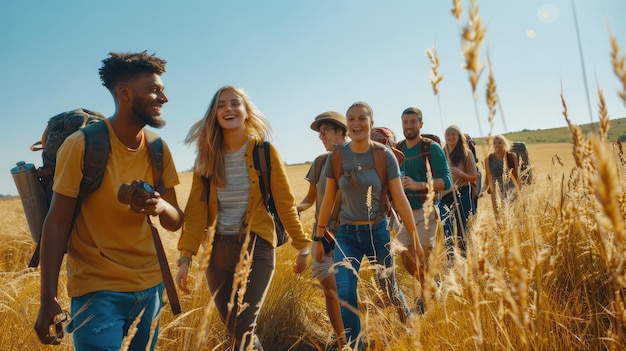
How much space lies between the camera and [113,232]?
2.30 m

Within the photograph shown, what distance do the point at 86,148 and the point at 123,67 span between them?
601 millimetres

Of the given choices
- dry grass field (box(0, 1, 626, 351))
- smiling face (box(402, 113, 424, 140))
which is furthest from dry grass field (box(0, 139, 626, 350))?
smiling face (box(402, 113, 424, 140))

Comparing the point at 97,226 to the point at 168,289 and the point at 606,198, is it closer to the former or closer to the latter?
the point at 168,289

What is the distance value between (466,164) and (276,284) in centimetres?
345

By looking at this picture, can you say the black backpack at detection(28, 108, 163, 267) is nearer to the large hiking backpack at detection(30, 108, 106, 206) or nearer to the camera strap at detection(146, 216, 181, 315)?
the large hiking backpack at detection(30, 108, 106, 206)

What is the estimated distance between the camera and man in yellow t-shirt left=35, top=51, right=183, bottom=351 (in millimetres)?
2068

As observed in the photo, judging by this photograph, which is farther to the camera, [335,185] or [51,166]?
[335,185]

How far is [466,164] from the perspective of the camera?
6.10m

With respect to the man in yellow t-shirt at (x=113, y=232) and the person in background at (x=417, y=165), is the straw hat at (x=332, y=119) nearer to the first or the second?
the person in background at (x=417, y=165)

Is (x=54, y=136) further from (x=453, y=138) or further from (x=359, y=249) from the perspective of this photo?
(x=453, y=138)

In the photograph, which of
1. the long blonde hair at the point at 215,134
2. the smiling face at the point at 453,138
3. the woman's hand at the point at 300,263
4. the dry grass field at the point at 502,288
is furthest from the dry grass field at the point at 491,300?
the smiling face at the point at 453,138

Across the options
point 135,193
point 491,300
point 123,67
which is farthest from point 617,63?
Result: point 123,67

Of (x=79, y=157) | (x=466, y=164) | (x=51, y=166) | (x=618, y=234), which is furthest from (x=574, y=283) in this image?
(x=466, y=164)

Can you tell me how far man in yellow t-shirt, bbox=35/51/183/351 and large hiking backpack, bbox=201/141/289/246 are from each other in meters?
0.53
